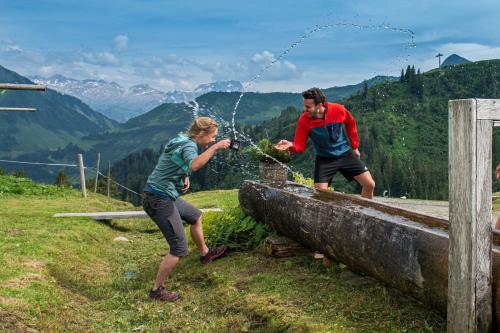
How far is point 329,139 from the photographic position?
850 cm

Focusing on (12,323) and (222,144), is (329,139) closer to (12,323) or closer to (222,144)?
(222,144)

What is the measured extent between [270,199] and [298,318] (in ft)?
11.4

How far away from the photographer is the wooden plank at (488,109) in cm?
421

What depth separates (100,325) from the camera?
21.4 feet

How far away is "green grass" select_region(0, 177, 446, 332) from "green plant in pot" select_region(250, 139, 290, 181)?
4.32 ft

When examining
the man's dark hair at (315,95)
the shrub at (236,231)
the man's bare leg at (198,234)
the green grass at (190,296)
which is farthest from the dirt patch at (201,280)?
the man's dark hair at (315,95)

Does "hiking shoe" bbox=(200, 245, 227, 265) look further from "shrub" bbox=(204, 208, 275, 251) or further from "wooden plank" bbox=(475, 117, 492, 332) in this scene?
"wooden plank" bbox=(475, 117, 492, 332)

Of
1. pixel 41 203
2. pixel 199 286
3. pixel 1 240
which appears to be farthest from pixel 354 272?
pixel 41 203

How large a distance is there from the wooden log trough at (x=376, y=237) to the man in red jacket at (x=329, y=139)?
0.52m

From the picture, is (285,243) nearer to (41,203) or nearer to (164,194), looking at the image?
(164,194)

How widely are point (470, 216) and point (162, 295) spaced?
14.3 ft

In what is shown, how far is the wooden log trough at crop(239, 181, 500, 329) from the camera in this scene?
5016 mm

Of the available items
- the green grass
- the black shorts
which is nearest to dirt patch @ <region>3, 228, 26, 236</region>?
the green grass

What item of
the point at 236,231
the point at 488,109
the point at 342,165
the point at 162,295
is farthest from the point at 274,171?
the point at 488,109
